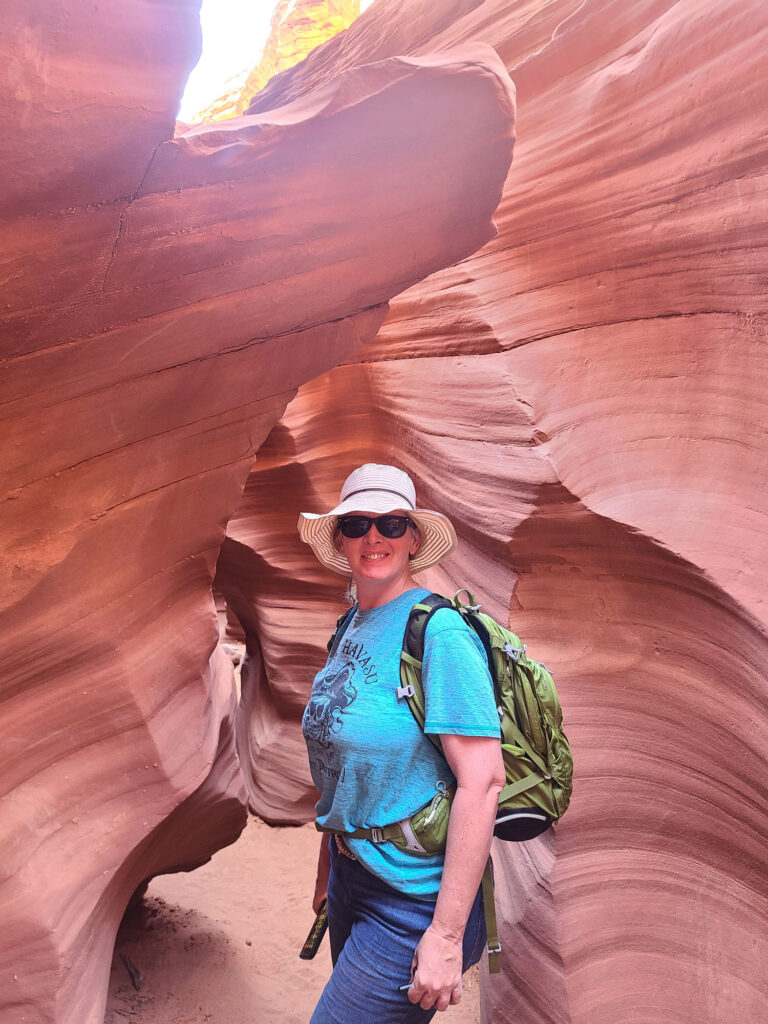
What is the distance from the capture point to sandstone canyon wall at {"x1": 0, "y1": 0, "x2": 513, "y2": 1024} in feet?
7.47

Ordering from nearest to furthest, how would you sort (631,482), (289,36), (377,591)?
1. (377,591)
2. (631,482)
3. (289,36)

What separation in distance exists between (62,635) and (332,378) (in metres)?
3.42

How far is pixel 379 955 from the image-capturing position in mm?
1892

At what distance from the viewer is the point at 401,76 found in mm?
2613

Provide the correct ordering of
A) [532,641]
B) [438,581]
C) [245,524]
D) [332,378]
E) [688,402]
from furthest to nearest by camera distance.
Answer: [245,524] → [332,378] → [438,581] → [532,641] → [688,402]

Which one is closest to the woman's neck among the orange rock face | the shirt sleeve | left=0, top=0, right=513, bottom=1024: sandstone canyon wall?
the shirt sleeve

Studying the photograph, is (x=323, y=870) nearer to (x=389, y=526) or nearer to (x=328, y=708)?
(x=328, y=708)

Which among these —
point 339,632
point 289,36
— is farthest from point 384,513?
point 289,36

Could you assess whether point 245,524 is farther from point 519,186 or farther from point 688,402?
point 688,402

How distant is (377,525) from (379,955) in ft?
3.47

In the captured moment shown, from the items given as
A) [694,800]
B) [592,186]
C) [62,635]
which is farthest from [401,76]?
[694,800]

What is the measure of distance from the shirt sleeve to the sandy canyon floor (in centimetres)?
285

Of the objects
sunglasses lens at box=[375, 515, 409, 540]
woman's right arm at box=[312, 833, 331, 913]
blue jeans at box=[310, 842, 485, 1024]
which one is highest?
sunglasses lens at box=[375, 515, 409, 540]

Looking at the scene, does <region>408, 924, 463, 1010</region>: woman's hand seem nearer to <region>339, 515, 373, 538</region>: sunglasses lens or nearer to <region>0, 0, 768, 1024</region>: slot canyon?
<region>339, 515, 373, 538</region>: sunglasses lens
